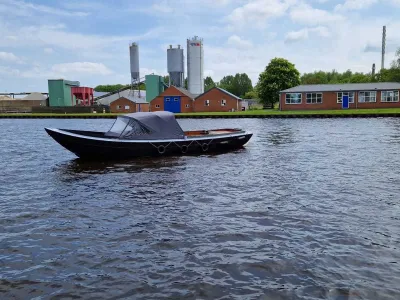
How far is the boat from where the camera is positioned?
1939 cm

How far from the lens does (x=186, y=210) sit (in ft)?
36.4

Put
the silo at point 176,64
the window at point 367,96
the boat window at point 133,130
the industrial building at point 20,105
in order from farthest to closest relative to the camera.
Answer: the industrial building at point 20,105
the silo at point 176,64
the window at point 367,96
the boat window at point 133,130

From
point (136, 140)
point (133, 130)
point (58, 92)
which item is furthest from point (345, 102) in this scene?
point (58, 92)

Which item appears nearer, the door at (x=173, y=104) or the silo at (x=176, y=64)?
the door at (x=173, y=104)

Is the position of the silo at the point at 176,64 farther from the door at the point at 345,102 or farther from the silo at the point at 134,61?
the door at the point at 345,102

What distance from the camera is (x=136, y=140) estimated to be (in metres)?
20.2

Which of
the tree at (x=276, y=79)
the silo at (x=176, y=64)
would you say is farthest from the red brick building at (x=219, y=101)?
the silo at (x=176, y=64)

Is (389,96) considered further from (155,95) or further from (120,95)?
(120,95)

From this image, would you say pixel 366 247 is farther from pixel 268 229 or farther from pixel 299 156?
pixel 299 156

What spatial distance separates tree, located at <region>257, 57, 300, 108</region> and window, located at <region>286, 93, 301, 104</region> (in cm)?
1528

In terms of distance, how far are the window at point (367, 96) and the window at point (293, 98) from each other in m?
10.2

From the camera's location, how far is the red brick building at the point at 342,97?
63438mm

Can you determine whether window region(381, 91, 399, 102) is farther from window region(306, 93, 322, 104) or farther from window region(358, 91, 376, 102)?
window region(306, 93, 322, 104)

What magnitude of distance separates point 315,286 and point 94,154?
50.4 feet
